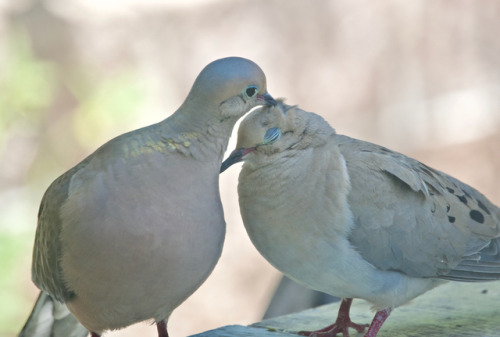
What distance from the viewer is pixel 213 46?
656 cm

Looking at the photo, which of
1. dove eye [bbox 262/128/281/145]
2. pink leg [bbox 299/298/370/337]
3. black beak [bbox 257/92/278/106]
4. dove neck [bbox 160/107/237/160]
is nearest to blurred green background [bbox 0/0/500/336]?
pink leg [bbox 299/298/370/337]

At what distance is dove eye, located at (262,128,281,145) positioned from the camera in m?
2.70

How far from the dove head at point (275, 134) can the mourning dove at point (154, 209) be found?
0.19 m

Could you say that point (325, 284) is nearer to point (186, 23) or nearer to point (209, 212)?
point (209, 212)

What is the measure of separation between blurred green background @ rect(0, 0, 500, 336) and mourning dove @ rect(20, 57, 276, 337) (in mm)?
3987

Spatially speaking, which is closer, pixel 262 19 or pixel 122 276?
pixel 122 276

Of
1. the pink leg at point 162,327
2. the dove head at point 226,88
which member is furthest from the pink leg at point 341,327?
the dove head at point 226,88

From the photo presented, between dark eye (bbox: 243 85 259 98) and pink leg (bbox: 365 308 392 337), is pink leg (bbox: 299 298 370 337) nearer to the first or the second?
pink leg (bbox: 365 308 392 337)

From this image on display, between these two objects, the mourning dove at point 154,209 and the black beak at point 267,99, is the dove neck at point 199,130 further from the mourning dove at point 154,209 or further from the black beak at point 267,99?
the black beak at point 267,99

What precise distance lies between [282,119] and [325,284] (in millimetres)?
602

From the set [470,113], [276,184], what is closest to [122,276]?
[276,184]

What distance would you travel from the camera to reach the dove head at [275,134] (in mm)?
2686

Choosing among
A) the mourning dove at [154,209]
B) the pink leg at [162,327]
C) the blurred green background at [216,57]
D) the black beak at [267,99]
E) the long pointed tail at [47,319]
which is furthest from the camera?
the blurred green background at [216,57]

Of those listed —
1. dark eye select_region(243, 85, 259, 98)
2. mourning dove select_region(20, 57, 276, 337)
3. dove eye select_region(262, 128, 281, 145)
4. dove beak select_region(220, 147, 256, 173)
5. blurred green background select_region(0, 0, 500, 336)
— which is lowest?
mourning dove select_region(20, 57, 276, 337)
